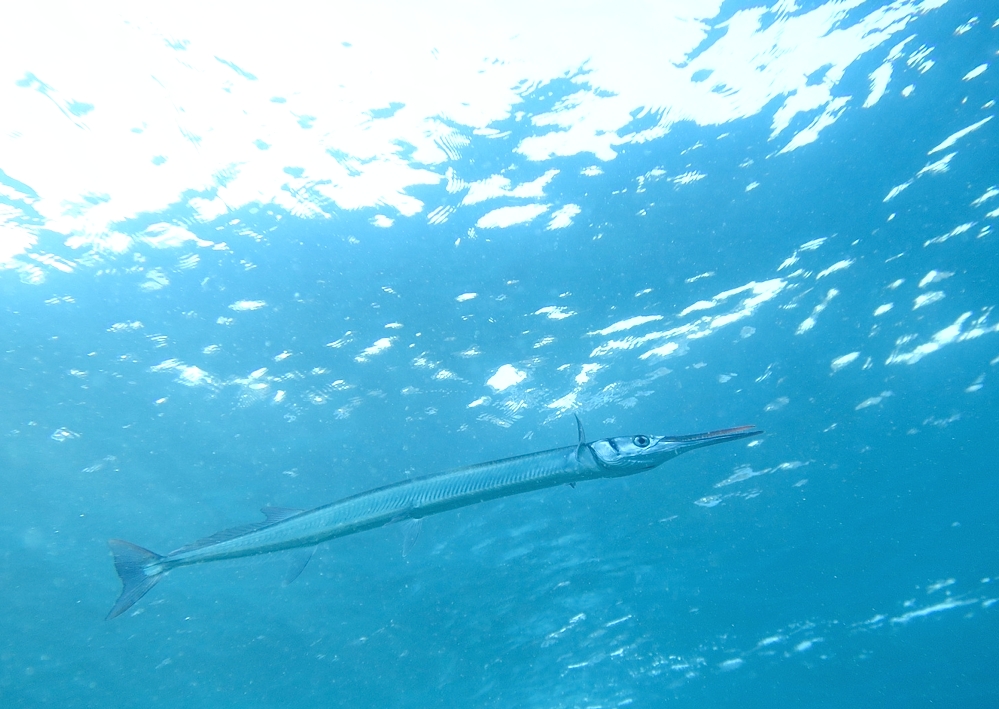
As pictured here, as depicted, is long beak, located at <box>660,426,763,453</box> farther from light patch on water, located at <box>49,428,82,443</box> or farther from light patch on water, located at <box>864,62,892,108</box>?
light patch on water, located at <box>49,428,82,443</box>

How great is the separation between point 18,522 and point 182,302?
34.8 ft

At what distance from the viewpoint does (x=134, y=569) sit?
4.33 meters

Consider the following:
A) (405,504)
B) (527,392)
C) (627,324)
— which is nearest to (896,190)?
(627,324)

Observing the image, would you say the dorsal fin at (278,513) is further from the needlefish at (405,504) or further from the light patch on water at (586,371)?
the light patch on water at (586,371)

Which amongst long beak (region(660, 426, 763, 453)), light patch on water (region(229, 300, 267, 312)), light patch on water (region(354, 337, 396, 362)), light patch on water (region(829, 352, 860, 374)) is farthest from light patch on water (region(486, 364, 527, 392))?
long beak (region(660, 426, 763, 453))

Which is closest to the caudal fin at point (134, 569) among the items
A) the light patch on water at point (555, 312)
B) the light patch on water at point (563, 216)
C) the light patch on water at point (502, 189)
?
the light patch on water at point (502, 189)

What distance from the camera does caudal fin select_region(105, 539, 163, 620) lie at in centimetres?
420

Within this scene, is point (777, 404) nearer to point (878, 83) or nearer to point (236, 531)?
point (878, 83)

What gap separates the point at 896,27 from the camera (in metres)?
8.34

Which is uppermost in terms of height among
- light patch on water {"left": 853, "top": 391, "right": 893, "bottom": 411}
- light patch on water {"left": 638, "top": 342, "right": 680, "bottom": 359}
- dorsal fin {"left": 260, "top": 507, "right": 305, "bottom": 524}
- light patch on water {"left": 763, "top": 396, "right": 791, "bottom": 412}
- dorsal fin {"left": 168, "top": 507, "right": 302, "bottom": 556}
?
light patch on water {"left": 638, "top": 342, "right": 680, "bottom": 359}

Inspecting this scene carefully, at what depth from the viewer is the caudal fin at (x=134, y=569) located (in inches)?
165

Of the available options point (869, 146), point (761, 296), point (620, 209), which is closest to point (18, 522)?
point (620, 209)

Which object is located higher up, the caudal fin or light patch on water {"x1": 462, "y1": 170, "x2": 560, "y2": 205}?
light patch on water {"x1": 462, "y1": 170, "x2": 560, "y2": 205}

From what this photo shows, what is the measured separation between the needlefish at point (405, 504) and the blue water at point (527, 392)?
248 inches
